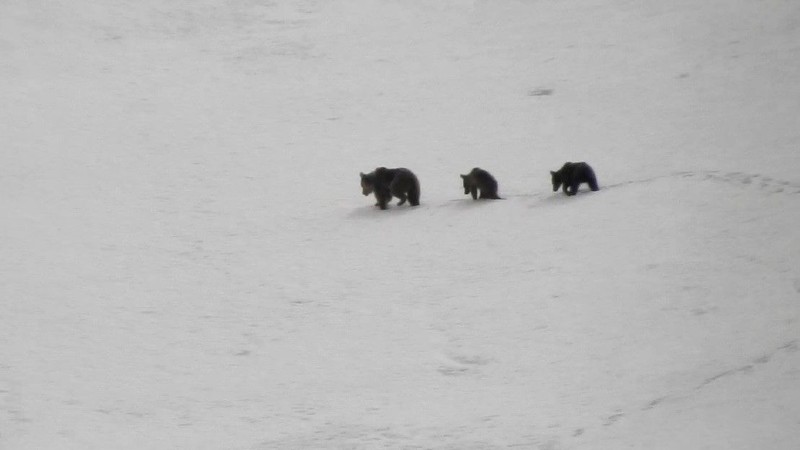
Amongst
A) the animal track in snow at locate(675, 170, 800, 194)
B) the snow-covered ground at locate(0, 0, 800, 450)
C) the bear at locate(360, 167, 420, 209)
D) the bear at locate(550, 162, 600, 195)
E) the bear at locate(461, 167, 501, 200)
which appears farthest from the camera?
the bear at locate(360, 167, 420, 209)

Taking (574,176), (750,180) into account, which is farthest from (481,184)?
(750,180)

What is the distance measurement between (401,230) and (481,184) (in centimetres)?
74

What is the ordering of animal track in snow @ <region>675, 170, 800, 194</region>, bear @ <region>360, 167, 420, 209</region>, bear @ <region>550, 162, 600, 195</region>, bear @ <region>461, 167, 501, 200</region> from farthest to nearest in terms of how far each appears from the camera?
bear @ <region>360, 167, 420, 209</region>
bear @ <region>461, 167, 501, 200</region>
bear @ <region>550, 162, 600, 195</region>
animal track in snow @ <region>675, 170, 800, 194</region>

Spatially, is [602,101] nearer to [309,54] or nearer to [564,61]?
[564,61]

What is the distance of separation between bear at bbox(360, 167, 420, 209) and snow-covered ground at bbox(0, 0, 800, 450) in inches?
8.2

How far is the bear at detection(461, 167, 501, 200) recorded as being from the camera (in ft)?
29.6

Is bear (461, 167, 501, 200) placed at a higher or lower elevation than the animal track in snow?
higher

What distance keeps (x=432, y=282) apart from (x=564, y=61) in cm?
567

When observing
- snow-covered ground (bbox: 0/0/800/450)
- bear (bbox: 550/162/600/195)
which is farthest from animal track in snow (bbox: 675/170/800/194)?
bear (bbox: 550/162/600/195)

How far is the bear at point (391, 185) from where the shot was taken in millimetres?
9203

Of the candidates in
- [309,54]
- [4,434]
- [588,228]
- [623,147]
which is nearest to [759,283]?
[588,228]

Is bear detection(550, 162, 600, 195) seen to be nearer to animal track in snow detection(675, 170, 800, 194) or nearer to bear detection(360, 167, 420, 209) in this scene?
animal track in snow detection(675, 170, 800, 194)

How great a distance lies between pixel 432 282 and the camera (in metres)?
7.76

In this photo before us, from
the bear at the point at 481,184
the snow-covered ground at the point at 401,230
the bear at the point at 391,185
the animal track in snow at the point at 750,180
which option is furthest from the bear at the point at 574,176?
the bear at the point at 391,185
